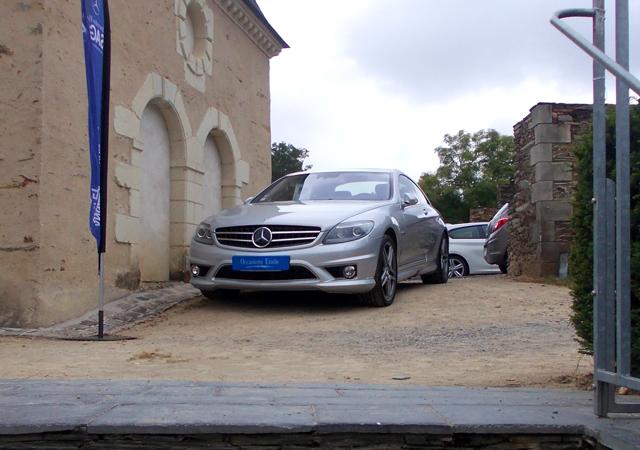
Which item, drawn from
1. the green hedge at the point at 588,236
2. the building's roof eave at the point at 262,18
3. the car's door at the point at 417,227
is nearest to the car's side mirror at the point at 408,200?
the car's door at the point at 417,227

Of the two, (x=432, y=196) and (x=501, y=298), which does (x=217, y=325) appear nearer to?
(x=501, y=298)

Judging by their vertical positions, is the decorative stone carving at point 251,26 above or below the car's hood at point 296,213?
above

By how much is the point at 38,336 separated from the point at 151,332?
3.36ft


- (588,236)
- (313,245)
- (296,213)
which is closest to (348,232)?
(313,245)

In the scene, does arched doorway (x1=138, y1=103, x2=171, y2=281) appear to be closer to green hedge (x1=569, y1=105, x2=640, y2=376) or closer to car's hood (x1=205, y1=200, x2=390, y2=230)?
car's hood (x1=205, y1=200, x2=390, y2=230)

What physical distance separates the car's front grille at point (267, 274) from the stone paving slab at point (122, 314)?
107cm

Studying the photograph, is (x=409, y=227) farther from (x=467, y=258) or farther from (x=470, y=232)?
(x=470, y=232)

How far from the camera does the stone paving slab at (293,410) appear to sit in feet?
9.51

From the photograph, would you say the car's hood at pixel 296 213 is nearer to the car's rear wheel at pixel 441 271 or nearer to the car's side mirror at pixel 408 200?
the car's side mirror at pixel 408 200

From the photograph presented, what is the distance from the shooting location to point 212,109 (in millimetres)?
12000

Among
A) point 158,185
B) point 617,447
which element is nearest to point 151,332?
point 158,185

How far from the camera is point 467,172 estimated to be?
56.3 metres

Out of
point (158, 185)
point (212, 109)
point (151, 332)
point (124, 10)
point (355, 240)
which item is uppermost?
point (124, 10)

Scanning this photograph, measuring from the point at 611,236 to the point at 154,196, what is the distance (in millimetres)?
8091
